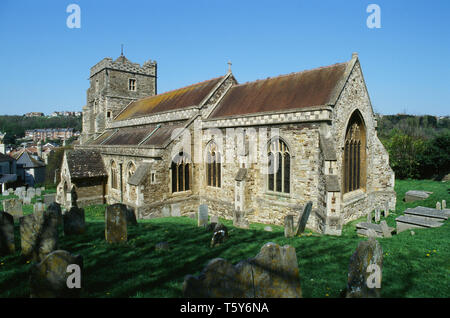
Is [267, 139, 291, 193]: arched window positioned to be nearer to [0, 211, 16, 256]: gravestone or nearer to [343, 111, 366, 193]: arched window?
[343, 111, 366, 193]: arched window

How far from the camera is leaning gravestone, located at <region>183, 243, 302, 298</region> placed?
3447 mm

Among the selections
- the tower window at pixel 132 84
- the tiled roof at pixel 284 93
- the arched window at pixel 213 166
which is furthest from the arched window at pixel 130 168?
the tower window at pixel 132 84

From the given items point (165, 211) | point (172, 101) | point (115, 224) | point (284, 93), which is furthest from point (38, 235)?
point (172, 101)

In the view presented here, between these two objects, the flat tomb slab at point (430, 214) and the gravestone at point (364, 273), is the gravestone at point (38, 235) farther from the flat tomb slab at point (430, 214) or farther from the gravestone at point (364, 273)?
the flat tomb slab at point (430, 214)

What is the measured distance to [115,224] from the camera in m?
7.89

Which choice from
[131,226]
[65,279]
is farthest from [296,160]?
[65,279]

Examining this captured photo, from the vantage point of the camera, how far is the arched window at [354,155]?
1372cm

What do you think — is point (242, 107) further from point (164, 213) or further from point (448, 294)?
point (448, 294)

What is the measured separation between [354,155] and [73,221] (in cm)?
1361

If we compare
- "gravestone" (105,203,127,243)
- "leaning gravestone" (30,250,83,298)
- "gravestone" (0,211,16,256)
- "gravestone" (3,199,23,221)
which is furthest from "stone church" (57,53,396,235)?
"leaning gravestone" (30,250,83,298)

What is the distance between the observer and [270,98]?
15008mm

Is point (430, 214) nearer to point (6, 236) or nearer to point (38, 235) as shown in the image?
point (38, 235)
